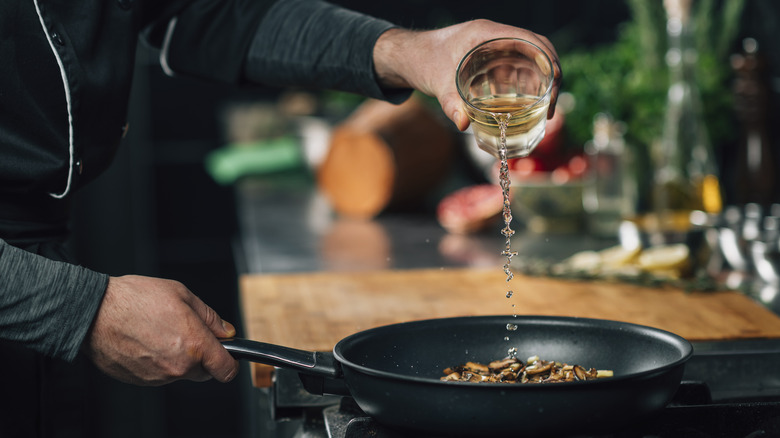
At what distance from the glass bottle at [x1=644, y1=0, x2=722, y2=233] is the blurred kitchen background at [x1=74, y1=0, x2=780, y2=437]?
0.01 metres

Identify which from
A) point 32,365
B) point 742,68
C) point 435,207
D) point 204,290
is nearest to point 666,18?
point 742,68

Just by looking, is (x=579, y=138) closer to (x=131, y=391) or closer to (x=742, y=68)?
(x=742, y=68)

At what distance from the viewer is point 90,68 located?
1.12m

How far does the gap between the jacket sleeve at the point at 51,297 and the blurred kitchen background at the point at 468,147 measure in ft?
3.01

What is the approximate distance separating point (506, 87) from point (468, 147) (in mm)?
1442

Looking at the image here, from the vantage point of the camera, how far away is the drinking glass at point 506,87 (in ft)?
3.11

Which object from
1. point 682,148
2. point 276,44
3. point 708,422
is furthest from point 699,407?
point 682,148

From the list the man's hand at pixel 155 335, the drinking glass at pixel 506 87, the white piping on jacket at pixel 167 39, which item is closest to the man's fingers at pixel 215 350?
the man's hand at pixel 155 335

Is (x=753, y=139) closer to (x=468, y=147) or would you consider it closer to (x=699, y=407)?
(x=468, y=147)

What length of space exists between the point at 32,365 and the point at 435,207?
1.36m

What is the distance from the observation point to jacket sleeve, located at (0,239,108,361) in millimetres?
827

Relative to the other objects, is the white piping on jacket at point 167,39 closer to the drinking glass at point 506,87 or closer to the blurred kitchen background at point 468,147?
the blurred kitchen background at point 468,147

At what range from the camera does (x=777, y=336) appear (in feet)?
3.62

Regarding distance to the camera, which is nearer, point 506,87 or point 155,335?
point 155,335
